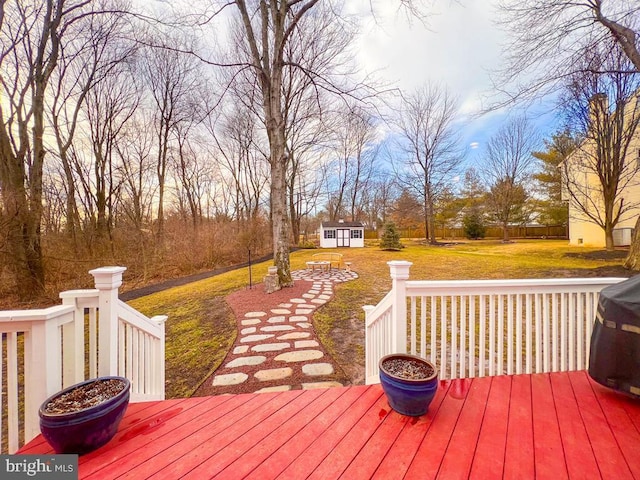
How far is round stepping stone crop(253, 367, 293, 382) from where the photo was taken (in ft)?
8.61

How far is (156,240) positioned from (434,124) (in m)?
19.3

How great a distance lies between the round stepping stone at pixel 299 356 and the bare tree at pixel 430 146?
1847cm

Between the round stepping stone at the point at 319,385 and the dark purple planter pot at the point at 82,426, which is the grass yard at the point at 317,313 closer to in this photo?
the round stepping stone at the point at 319,385

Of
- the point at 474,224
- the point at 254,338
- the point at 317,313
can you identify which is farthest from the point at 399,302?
the point at 474,224

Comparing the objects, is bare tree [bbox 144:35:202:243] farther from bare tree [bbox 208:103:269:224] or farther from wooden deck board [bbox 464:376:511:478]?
wooden deck board [bbox 464:376:511:478]

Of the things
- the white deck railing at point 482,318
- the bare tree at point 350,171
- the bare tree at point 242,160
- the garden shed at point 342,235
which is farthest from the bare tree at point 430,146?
the white deck railing at point 482,318

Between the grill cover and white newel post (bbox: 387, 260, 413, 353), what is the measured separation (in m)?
1.33

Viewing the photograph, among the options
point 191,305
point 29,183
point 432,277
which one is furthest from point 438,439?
point 29,183

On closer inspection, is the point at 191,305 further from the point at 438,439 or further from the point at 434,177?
the point at 434,177

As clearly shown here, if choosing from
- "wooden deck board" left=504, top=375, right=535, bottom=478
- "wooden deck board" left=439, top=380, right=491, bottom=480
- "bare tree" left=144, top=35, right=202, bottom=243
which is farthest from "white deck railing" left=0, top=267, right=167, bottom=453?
"bare tree" left=144, top=35, right=202, bottom=243

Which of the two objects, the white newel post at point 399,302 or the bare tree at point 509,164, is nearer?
the white newel post at point 399,302

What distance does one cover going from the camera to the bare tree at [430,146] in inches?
705

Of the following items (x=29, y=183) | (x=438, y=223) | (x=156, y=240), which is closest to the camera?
(x=29, y=183)

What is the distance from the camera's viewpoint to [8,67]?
A: 669 cm
